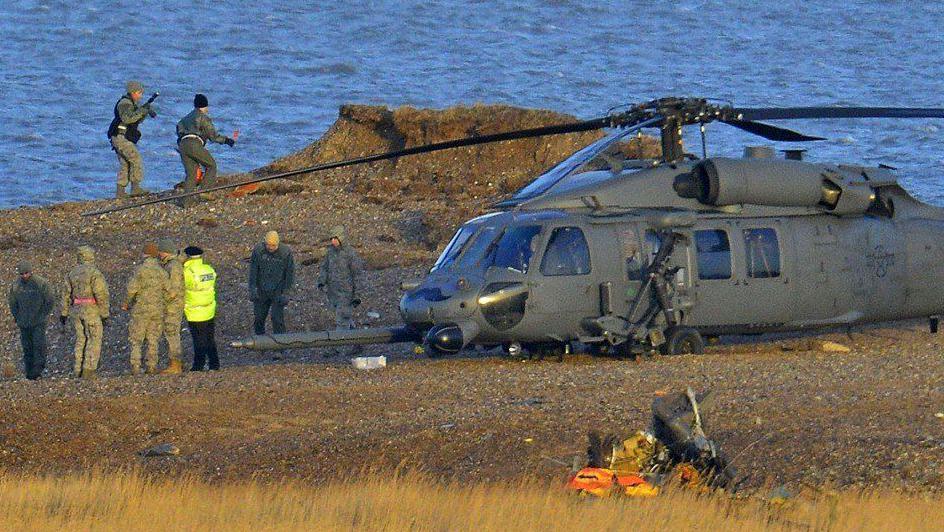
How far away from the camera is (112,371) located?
65.6 ft

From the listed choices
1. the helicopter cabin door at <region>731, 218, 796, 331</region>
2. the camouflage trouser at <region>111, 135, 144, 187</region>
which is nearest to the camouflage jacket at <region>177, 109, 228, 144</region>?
the camouflage trouser at <region>111, 135, 144, 187</region>

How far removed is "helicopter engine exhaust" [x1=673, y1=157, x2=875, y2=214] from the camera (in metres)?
17.9

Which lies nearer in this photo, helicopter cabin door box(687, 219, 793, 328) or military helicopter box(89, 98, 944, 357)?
military helicopter box(89, 98, 944, 357)

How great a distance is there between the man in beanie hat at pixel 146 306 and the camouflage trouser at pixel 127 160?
10.4 meters

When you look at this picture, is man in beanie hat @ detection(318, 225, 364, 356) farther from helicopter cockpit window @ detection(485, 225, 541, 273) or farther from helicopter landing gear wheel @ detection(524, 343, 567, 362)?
helicopter cockpit window @ detection(485, 225, 541, 273)

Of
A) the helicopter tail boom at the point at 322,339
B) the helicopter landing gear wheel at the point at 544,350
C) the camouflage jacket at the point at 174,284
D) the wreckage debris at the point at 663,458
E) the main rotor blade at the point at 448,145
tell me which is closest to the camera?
the wreckage debris at the point at 663,458

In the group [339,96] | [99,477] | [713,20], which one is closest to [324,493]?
[99,477]

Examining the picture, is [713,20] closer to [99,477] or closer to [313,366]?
[313,366]

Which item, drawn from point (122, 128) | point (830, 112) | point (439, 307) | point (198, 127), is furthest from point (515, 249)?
point (122, 128)

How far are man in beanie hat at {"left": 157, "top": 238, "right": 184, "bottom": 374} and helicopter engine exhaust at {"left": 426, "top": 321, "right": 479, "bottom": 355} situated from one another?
3.25m

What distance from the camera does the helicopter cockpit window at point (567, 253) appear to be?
1733cm

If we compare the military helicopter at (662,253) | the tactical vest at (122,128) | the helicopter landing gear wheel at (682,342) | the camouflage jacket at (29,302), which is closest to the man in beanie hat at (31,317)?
the camouflage jacket at (29,302)

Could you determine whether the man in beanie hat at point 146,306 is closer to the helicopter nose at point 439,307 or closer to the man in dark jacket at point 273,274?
the man in dark jacket at point 273,274

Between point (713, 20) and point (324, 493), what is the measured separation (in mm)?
69296
